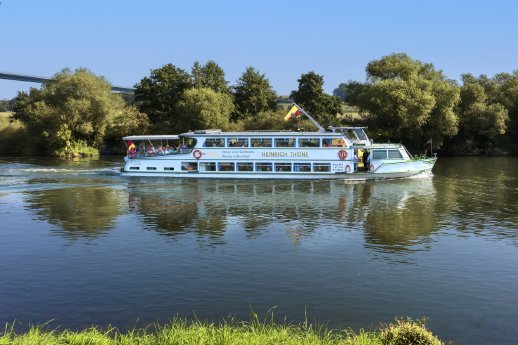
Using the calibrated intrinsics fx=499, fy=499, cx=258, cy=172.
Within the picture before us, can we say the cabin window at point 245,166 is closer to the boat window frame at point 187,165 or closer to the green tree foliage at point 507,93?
the boat window frame at point 187,165

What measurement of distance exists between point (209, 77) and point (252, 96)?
35.4ft

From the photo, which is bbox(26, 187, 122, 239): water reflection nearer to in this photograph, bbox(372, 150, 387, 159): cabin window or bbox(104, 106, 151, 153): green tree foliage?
bbox(372, 150, 387, 159): cabin window

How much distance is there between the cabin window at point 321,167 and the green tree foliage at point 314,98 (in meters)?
50.6

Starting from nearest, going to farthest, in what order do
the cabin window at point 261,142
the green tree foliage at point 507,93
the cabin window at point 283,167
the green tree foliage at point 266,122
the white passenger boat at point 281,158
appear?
the white passenger boat at point 281,158 → the cabin window at point 261,142 → the cabin window at point 283,167 → the green tree foliage at point 266,122 → the green tree foliage at point 507,93

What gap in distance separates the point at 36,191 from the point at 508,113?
314ft

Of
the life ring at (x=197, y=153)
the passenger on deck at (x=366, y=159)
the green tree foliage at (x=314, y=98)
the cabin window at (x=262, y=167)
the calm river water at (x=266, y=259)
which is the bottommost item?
the calm river water at (x=266, y=259)

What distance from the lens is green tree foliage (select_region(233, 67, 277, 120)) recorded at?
366 feet

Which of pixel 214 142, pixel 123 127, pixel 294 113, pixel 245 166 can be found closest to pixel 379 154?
pixel 294 113

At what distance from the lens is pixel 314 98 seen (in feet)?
354

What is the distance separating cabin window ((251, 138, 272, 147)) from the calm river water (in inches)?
515

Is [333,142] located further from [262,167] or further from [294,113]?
[262,167]

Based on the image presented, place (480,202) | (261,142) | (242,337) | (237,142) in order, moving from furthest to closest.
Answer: (237,142) < (261,142) < (480,202) < (242,337)

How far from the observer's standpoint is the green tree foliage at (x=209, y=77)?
11269 cm

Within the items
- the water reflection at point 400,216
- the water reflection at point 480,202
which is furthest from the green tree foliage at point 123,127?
the water reflection at point 400,216
